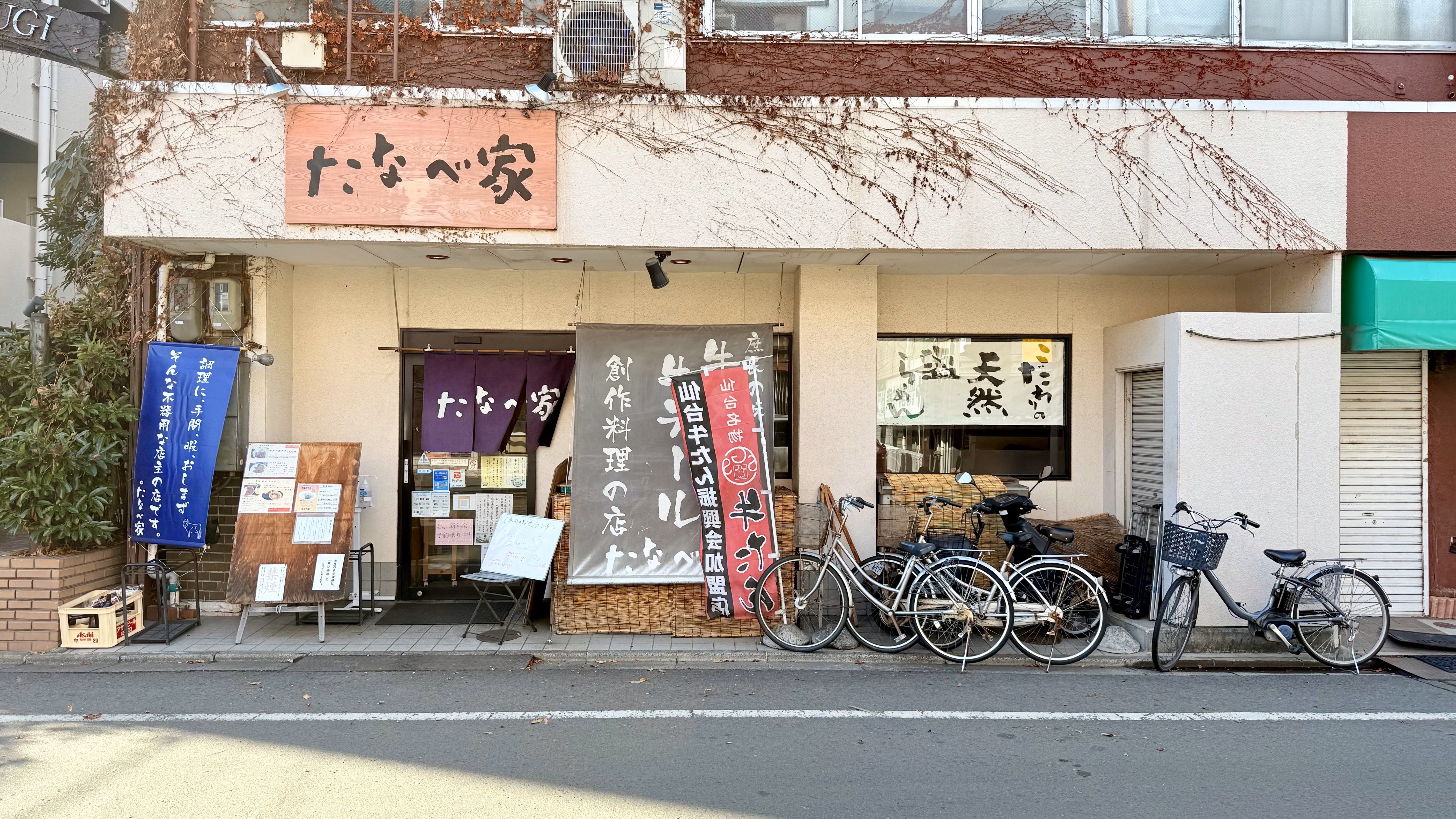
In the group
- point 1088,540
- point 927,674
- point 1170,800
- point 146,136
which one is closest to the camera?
point 1170,800

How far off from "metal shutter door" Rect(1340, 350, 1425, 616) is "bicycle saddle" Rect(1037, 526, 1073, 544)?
3553mm

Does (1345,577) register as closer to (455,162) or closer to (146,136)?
(455,162)

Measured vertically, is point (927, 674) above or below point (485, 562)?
below

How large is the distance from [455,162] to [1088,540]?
7.29 meters

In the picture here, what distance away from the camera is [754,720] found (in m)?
5.69

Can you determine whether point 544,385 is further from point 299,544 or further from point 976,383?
point 976,383

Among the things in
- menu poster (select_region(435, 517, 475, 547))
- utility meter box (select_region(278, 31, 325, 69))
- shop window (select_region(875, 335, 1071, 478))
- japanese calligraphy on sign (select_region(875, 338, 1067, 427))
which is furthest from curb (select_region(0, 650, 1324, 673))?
utility meter box (select_region(278, 31, 325, 69))

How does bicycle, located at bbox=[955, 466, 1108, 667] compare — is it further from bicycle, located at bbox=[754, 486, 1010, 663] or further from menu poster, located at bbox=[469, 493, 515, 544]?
menu poster, located at bbox=[469, 493, 515, 544]

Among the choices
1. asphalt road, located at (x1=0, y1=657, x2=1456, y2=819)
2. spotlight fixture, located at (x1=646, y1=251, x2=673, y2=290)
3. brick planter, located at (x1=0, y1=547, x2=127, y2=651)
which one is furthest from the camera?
spotlight fixture, located at (x1=646, y1=251, x2=673, y2=290)

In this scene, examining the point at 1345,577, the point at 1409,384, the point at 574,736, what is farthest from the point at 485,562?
the point at 1409,384

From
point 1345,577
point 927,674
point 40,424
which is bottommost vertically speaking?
point 927,674

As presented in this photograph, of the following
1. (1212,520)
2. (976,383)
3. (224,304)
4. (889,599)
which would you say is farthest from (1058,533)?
(224,304)

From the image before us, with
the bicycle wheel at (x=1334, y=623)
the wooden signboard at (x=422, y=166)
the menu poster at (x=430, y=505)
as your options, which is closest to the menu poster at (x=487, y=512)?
the menu poster at (x=430, y=505)

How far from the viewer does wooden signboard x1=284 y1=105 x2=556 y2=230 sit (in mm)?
7391
